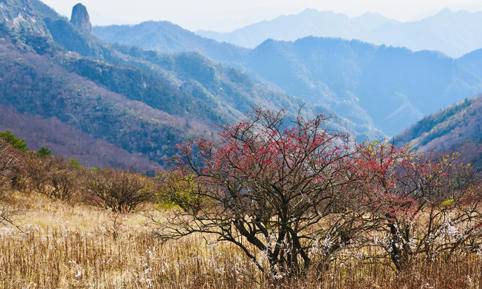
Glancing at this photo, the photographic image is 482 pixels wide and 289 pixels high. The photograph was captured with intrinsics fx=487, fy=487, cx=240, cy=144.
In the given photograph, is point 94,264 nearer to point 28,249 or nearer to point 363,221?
point 28,249

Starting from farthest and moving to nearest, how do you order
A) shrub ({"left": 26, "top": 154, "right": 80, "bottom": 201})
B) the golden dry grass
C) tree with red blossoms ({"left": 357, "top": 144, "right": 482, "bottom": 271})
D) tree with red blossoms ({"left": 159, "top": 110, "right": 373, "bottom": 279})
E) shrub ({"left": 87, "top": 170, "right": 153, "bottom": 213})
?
shrub ({"left": 26, "top": 154, "right": 80, "bottom": 201}) → shrub ({"left": 87, "top": 170, "right": 153, "bottom": 213}) → tree with red blossoms ({"left": 357, "top": 144, "right": 482, "bottom": 271}) → tree with red blossoms ({"left": 159, "top": 110, "right": 373, "bottom": 279}) → the golden dry grass

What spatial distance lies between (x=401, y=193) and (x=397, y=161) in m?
0.58

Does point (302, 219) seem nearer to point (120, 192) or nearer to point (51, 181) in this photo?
point (120, 192)

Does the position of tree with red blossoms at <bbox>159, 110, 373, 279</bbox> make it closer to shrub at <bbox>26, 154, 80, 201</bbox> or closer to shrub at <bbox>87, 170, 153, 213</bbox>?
shrub at <bbox>87, 170, 153, 213</bbox>

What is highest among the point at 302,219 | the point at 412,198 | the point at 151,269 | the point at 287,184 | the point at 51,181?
the point at 51,181

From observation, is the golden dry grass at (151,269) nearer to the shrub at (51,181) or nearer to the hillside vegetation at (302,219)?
the hillside vegetation at (302,219)

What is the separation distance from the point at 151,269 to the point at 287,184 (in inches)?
127

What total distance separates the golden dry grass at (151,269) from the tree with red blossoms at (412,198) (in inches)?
16.2

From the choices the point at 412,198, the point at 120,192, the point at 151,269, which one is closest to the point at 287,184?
the point at 412,198

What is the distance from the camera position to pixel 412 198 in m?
8.38

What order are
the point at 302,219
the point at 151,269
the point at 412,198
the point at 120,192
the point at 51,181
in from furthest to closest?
the point at 51,181, the point at 120,192, the point at 151,269, the point at 412,198, the point at 302,219

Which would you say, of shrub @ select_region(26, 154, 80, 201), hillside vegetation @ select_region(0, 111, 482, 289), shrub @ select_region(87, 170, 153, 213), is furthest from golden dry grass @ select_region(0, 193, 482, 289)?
shrub @ select_region(26, 154, 80, 201)

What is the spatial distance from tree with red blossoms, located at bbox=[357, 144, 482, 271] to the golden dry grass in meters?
0.41

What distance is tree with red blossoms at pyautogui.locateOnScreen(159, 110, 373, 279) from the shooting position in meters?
7.17
